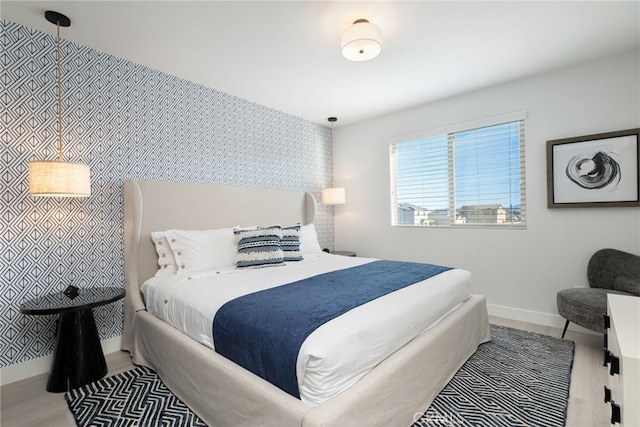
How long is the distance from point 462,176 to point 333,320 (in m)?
2.90

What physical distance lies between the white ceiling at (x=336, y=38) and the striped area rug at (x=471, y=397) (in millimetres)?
2477

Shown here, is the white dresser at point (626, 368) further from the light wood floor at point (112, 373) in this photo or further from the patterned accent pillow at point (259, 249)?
the patterned accent pillow at point (259, 249)

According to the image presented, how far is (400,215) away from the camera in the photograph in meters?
4.28

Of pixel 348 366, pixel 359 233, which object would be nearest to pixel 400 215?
pixel 359 233

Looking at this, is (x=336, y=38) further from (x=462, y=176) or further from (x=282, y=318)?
(x=462, y=176)

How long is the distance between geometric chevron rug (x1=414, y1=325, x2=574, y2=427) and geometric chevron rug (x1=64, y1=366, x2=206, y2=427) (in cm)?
138

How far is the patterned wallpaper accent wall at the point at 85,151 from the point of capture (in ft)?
7.20

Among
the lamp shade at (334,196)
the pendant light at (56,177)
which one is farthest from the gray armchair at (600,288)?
the pendant light at (56,177)

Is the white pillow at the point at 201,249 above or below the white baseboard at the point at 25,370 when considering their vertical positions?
above

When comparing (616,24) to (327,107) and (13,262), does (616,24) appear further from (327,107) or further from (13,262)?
(13,262)

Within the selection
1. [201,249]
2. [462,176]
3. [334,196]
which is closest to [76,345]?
[201,249]

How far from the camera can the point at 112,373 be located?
2.30 m

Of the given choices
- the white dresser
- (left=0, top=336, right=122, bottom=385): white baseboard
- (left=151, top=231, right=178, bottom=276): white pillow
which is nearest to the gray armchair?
the white dresser

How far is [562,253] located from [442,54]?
2193 millimetres
